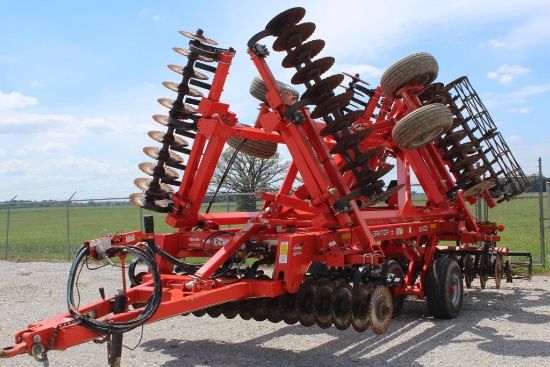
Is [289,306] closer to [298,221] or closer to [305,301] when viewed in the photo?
[305,301]

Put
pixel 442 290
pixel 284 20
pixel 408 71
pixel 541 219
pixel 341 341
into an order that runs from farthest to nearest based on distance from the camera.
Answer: pixel 541 219
pixel 408 71
pixel 442 290
pixel 341 341
pixel 284 20

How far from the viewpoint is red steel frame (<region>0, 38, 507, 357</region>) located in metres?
5.62

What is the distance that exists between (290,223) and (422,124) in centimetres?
202

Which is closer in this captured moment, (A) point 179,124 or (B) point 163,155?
(A) point 179,124

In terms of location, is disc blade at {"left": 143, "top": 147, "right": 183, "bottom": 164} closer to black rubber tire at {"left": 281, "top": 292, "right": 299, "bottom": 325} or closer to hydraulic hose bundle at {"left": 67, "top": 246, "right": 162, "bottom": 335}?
black rubber tire at {"left": 281, "top": 292, "right": 299, "bottom": 325}

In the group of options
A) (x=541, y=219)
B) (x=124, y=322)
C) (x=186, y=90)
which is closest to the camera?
(x=124, y=322)

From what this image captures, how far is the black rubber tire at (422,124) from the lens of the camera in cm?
753

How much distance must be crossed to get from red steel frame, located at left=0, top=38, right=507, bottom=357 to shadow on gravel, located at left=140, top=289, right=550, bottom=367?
0.78 m

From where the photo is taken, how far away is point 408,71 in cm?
891

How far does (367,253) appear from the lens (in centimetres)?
664

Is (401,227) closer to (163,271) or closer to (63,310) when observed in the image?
(163,271)

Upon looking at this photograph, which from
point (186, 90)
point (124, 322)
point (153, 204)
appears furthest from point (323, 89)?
point (124, 322)

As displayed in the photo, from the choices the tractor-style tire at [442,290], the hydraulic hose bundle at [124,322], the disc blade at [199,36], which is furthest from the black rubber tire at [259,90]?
the hydraulic hose bundle at [124,322]

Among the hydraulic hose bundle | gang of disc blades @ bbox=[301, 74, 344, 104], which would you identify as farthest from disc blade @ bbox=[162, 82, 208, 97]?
the hydraulic hose bundle
